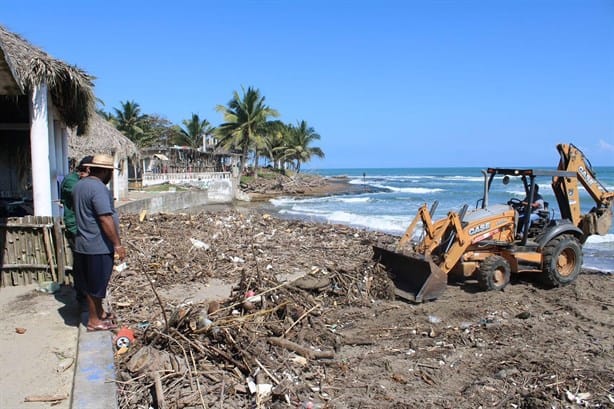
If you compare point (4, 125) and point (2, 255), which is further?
point (4, 125)

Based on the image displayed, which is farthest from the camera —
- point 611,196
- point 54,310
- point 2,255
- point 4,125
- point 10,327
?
point 4,125

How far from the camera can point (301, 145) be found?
54688mm

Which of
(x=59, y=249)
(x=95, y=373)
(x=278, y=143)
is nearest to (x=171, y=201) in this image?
(x=59, y=249)

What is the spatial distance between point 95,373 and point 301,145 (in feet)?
169

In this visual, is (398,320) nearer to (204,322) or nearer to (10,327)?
(204,322)

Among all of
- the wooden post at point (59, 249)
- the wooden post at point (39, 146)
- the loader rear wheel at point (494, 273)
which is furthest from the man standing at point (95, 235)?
the loader rear wheel at point (494, 273)

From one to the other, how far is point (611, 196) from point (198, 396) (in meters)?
8.26

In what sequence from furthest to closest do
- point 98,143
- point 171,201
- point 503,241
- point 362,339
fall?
point 171,201
point 98,143
point 503,241
point 362,339

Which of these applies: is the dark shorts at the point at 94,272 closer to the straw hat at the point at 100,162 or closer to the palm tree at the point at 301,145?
the straw hat at the point at 100,162

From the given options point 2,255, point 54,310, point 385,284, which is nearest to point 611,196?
point 385,284

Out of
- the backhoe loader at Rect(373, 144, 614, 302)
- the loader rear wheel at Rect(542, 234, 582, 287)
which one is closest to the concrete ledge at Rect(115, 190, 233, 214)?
the backhoe loader at Rect(373, 144, 614, 302)

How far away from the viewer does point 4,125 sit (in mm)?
10750

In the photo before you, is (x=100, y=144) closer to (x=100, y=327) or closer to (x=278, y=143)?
(x=100, y=327)

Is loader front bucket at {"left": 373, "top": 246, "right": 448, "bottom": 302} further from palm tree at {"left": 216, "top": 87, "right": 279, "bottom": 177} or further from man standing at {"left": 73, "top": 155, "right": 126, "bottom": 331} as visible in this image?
palm tree at {"left": 216, "top": 87, "right": 279, "bottom": 177}
